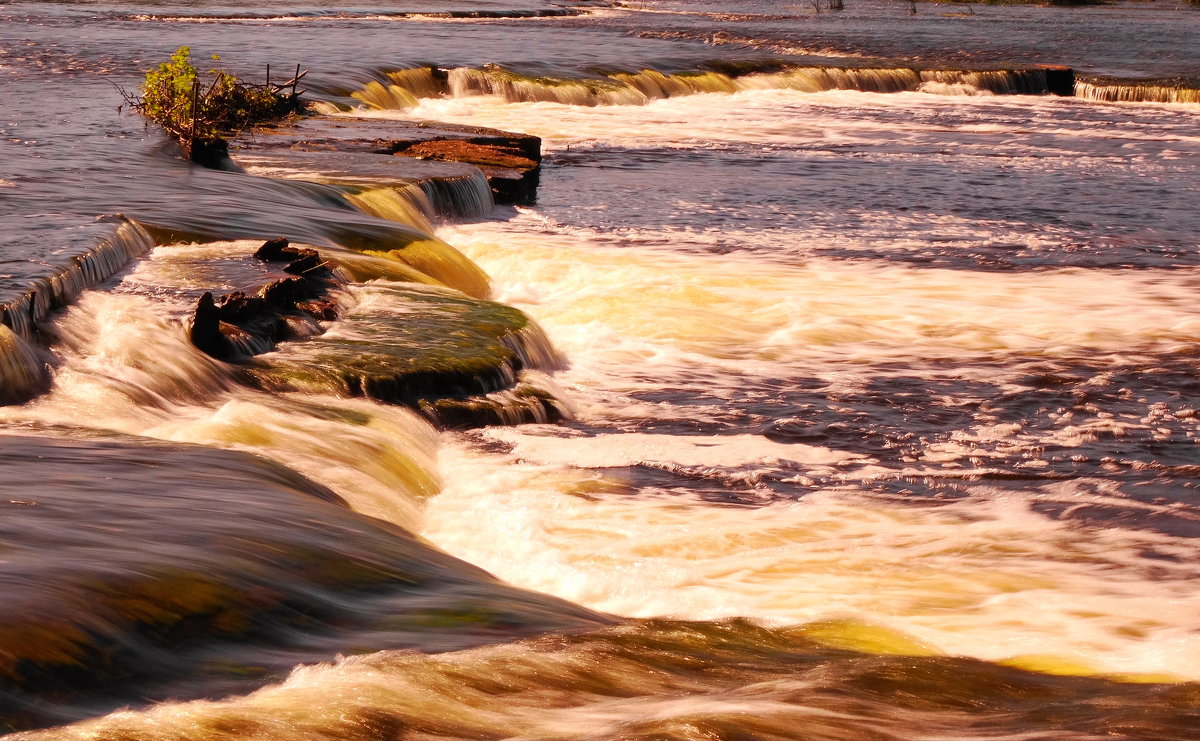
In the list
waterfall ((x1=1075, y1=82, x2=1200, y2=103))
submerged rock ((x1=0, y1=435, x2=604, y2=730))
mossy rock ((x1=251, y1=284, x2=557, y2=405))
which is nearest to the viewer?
submerged rock ((x1=0, y1=435, x2=604, y2=730))

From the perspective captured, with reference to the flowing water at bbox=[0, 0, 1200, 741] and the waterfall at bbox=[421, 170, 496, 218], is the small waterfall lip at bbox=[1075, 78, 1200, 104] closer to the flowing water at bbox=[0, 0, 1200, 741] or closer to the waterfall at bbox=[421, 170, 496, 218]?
the flowing water at bbox=[0, 0, 1200, 741]

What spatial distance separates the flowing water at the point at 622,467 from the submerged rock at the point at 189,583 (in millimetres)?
23

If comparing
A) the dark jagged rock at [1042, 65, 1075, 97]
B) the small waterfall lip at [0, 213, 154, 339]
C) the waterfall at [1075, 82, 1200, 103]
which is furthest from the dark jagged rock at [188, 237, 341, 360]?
the dark jagged rock at [1042, 65, 1075, 97]

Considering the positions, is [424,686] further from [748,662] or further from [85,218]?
[85,218]

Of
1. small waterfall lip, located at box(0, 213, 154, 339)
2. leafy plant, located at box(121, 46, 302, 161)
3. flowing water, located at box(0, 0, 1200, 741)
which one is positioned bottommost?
flowing water, located at box(0, 0, 1200, 741)

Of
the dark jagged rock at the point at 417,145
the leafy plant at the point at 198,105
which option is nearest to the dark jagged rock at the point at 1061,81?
the dark jagged rock at the point at 417,145

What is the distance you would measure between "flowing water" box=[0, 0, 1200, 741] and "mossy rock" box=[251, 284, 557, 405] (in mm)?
74

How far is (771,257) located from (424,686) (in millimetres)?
12458

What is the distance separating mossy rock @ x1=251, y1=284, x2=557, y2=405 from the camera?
9.84 metres

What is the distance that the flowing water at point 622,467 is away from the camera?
512 centimetres

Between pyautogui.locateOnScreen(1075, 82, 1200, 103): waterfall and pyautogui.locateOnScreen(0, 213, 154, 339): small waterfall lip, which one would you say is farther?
pyautogui.locateOnScreen(1075, 82, 1200, 103): waterfall

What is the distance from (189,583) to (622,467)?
14.1 ft

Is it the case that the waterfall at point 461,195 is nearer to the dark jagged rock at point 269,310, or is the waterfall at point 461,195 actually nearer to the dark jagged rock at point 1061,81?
the dark jagged rock at point 269,310

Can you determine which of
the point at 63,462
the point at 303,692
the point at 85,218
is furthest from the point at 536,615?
the point at 85,218
